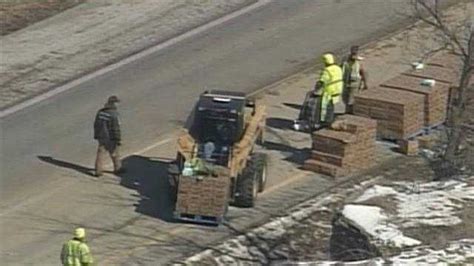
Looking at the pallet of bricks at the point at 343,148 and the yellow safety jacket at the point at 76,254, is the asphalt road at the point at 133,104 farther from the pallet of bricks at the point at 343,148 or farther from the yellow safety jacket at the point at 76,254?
the pallet of bricks at the point at 343,148

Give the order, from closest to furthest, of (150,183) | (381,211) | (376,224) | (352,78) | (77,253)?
1. (376,224)
2. (381,211)
3. (77,253)
4. (150,183)
5. (352,78)

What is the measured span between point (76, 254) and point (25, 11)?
54.2 feet

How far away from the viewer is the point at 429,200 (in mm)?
22016

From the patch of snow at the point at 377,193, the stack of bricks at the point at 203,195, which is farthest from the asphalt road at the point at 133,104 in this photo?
the patch of snow at the point at 377,193

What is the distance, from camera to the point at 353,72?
30.4 metres

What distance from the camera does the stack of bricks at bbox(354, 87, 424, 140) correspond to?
29.2 meters

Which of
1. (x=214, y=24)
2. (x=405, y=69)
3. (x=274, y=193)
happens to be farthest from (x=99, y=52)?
(x=274, y=193)

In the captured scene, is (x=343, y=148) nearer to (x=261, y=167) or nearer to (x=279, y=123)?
(x=261, y=167)

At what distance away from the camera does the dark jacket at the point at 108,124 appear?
27.4m

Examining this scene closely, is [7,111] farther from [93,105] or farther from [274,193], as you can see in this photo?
[274,193]

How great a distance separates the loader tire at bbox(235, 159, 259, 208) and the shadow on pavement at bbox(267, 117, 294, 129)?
4.22 meters

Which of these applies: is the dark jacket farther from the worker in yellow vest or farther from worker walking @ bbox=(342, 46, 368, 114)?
worker walking @ bbox=(342, 46, 368, 114)

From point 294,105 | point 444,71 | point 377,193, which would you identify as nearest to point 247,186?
point 377,193

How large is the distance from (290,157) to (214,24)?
885cm
